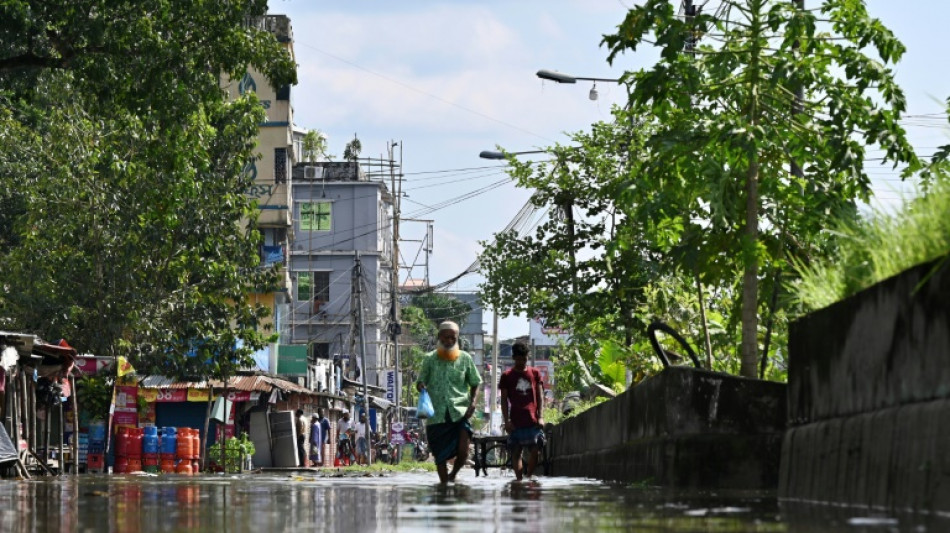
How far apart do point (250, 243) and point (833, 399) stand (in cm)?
3101

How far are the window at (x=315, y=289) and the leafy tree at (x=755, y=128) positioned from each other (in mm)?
84141

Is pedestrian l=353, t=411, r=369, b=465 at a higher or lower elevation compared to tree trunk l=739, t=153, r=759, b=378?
lower

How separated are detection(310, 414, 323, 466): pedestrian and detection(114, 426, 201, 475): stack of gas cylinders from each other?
15343 mm

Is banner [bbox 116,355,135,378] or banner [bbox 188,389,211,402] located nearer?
banner [bbox 116,355,135,378]

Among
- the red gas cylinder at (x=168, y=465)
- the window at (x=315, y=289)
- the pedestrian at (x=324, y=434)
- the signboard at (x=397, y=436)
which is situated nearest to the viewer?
the red gas cylinder at (x=168, y=465)

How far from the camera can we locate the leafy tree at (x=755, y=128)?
11.5 meters

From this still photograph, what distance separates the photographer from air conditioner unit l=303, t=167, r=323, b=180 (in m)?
93.7

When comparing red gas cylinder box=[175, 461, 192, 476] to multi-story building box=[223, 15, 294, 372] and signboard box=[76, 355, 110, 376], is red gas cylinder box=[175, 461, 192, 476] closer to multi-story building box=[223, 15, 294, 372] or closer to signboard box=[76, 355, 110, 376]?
signboard box=[76, 355, 110, 376]

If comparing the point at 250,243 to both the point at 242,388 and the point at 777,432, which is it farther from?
the point at 777,432

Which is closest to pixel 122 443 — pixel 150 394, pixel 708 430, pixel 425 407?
pixel 150 394

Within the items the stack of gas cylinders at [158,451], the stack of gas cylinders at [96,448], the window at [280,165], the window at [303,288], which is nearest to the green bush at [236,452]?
the stack of gas cylinders at [158,451]

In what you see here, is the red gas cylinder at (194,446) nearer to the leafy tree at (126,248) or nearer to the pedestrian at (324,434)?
the leafy tree at (126,248)

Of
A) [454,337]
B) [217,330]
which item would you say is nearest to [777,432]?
[454,337]

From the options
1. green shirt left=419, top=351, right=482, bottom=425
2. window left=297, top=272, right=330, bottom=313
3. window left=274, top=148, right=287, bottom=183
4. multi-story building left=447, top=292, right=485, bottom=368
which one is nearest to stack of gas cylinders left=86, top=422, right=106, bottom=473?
green shirt left=419, top=351, right=482, bottom=425
